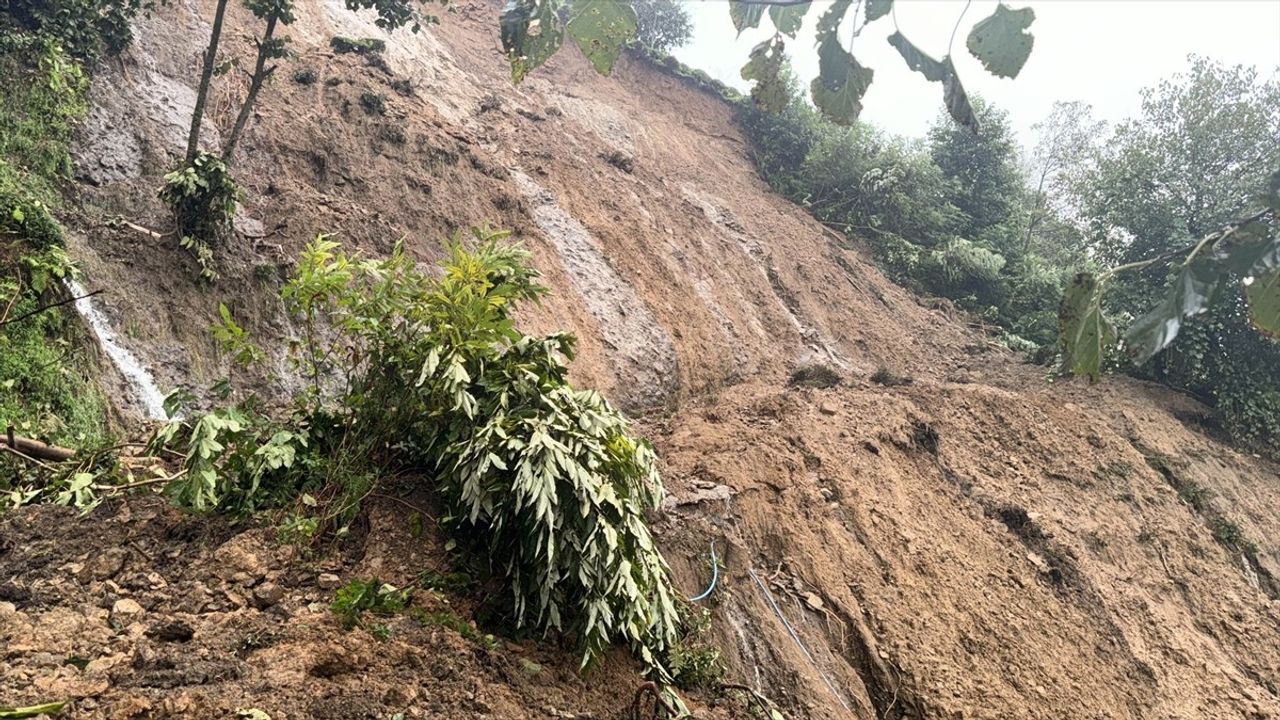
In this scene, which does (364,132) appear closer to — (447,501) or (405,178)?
(405,178)

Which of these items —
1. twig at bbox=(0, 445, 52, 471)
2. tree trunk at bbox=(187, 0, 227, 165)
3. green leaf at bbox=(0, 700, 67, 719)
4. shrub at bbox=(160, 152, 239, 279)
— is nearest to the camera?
green leaf at bbox=(0, 700, 67, 719)

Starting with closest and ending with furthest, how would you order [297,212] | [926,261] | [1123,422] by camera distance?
[297,212] → [1123,422] → [926,261]

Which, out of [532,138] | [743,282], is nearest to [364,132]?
[532,138]

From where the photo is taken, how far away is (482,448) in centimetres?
368

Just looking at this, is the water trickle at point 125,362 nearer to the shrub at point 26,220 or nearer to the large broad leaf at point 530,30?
the shrub at point 26,220

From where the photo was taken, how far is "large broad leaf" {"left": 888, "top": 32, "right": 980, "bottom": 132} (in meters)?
1.39

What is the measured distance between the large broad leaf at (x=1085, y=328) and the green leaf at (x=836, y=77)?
1.90 feet

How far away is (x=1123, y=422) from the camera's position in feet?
33.0

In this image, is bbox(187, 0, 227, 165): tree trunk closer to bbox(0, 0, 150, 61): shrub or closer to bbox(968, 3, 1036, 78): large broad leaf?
bbox(0, 0, 150, 61): shrub

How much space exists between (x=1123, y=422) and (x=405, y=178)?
10461mm

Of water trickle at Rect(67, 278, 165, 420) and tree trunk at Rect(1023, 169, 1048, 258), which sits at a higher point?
tree trunk at Rect(1023, 169, 1048, 258)

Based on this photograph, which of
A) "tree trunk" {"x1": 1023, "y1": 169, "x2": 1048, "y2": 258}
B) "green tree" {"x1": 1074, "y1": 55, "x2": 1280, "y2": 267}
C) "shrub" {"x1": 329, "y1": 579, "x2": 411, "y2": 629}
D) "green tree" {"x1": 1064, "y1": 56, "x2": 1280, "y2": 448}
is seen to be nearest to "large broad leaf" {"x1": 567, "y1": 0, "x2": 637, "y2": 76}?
"shrub" {"x1": 329, "y1": 579, "x2": 411, "y2": 629}

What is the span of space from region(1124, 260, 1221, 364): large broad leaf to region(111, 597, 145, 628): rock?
359 centimetres

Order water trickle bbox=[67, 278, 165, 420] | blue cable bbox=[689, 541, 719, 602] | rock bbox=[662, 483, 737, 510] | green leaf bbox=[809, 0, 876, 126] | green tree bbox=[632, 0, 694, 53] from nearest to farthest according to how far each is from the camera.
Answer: green leaf bbox=[809, 0, 876, 126], blue cable bbox=[689, 541, 719, 602], water trickle bbox=[67, 278, 165, 420], rock bbox=[662, 483, 737, 510], green tree bbox=[632, 0, 694, 53]
